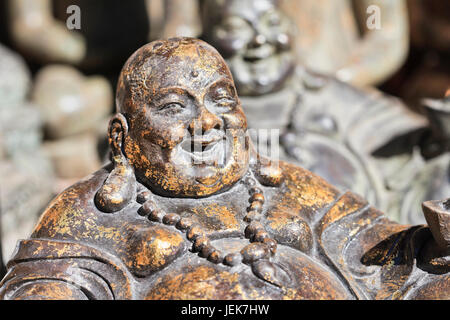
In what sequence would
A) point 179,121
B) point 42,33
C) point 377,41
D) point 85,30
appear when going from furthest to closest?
1. point 85,30
2. point 42,33
3. point 377,41
4. point 179,121

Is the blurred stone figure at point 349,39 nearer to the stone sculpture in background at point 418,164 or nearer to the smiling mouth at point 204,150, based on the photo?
the stone sculpture in background at point 418,164

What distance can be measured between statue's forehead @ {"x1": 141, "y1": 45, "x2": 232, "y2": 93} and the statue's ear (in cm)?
10

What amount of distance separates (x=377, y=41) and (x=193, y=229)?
7.39 ft

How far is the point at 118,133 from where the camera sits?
1616mm

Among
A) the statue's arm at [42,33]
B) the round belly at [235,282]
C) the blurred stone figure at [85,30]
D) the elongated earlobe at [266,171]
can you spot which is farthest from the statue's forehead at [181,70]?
the statue's arm at [42,33]

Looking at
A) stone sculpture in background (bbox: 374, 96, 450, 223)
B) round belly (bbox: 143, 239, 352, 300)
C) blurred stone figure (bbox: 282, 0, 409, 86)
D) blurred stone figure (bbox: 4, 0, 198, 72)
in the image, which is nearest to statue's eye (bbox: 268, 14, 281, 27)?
stone sculpture in background (bbox: 374, 96, 450, 223)

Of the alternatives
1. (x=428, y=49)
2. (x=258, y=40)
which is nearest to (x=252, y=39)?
(x=258, y=40)

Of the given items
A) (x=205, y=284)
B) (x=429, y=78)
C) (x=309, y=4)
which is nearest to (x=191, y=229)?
(x=205, y=284)

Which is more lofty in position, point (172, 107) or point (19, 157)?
point (172, 107)

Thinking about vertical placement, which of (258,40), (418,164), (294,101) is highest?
(258,40)

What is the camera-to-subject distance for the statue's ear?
160 cm

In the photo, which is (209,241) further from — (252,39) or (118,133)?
(252,39)

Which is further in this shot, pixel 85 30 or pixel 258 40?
pixel 85 30

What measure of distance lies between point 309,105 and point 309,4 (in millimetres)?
825
